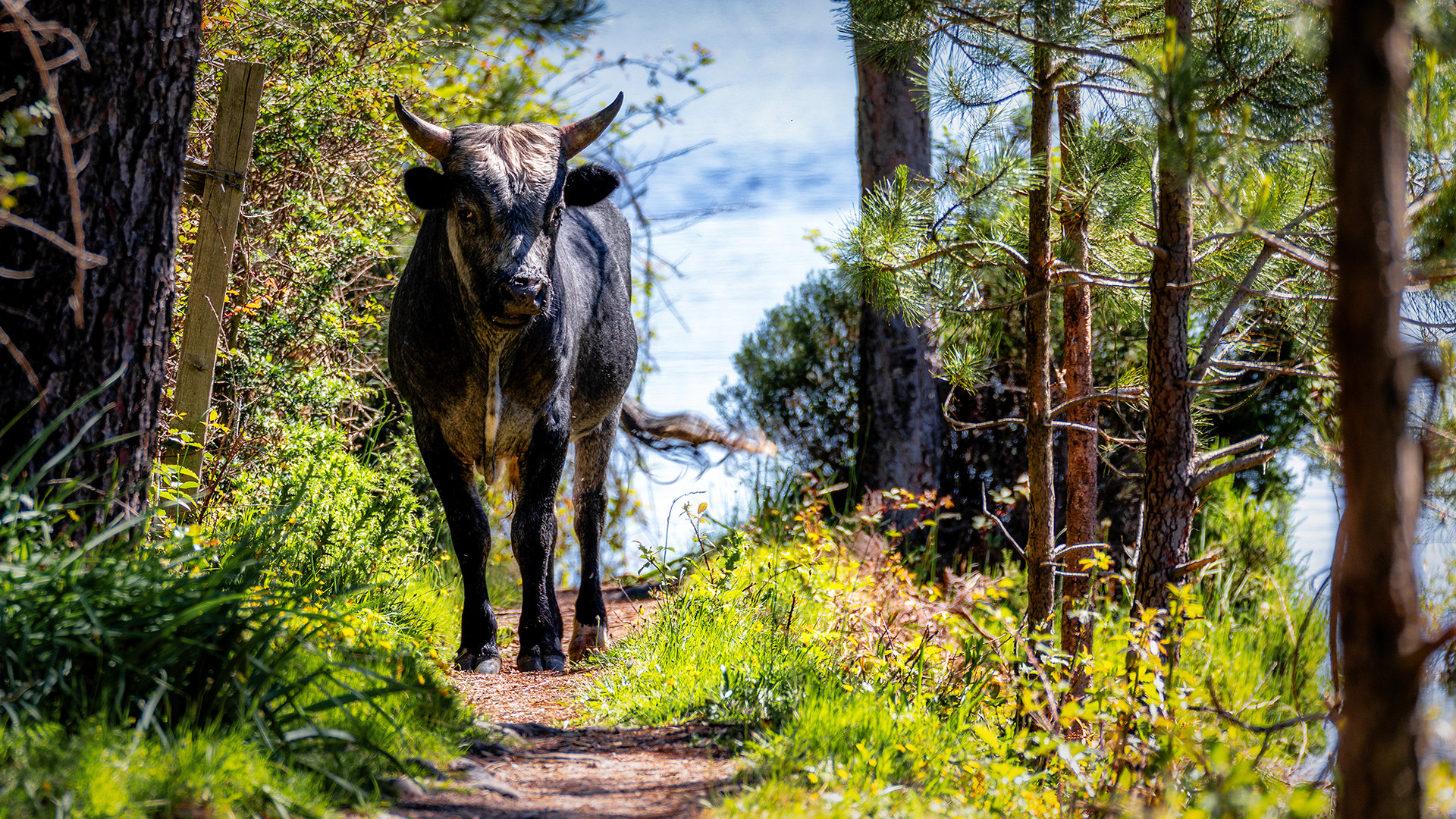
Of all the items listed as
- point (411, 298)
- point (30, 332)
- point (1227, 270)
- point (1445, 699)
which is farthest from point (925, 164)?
point (30, 332)

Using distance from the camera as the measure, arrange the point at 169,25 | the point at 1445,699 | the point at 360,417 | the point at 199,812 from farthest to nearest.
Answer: the point at 360,417
the point at 169,25
the point at 1445,699
the point at 199,812

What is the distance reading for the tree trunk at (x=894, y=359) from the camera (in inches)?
330

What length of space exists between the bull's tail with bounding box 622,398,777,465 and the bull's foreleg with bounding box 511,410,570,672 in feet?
7.74

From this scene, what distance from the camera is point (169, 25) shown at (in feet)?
10.4

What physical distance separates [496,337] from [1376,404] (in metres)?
3.71

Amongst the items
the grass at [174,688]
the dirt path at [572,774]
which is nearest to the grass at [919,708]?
the dirt path at [572,774]

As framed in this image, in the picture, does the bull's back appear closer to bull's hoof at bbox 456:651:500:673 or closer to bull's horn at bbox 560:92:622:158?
bull's horn at bbox 560:92:622:158

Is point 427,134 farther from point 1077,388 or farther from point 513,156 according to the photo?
point 1077,388

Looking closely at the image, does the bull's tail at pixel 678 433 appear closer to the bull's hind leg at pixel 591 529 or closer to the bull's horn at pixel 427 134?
the bull's hind leg at pixel 591 529

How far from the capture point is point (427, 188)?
4688mm

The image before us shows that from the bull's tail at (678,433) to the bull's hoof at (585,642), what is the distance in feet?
6.99

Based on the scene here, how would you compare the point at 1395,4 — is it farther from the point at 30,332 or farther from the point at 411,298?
the point at 411,298

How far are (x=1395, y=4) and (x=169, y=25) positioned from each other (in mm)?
3207

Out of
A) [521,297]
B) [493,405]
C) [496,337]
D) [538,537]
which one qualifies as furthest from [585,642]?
[521,297]
